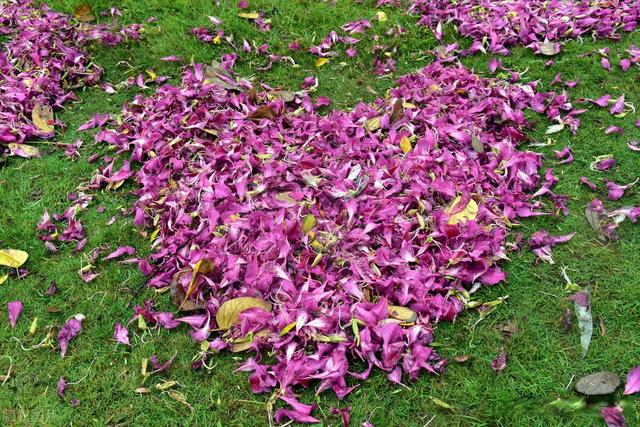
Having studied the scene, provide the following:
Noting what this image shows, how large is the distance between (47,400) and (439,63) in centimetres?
324

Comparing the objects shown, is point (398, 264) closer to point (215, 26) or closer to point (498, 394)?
point (498, 394)

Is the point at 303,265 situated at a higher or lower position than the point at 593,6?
lower

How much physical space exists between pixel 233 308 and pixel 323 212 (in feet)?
2.28

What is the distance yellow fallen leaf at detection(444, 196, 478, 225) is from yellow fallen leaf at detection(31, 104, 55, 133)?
274 centimetres

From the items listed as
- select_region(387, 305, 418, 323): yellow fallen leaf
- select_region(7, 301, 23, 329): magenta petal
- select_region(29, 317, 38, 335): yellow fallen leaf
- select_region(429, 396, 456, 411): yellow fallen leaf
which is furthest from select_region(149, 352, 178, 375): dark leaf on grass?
select_region(429, 396, 456, 411): yellow fallen leaf

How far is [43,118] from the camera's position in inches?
154

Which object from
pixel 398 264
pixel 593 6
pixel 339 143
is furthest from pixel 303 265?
pixel 593 6

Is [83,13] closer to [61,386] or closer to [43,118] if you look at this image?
[43,118]

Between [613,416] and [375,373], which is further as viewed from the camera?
[375,373]

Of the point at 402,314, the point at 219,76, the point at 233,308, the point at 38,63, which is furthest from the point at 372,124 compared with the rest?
the point at 38,63

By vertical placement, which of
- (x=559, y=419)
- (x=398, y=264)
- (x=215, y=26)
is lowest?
(x=559, y=419)

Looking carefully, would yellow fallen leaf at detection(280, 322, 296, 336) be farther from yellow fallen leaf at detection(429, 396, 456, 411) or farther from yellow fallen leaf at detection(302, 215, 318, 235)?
yellow fallen leaf at detection(429, 396, 456, 411)

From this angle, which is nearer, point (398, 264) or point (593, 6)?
point (398, 264)

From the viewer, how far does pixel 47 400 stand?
8.19ft
